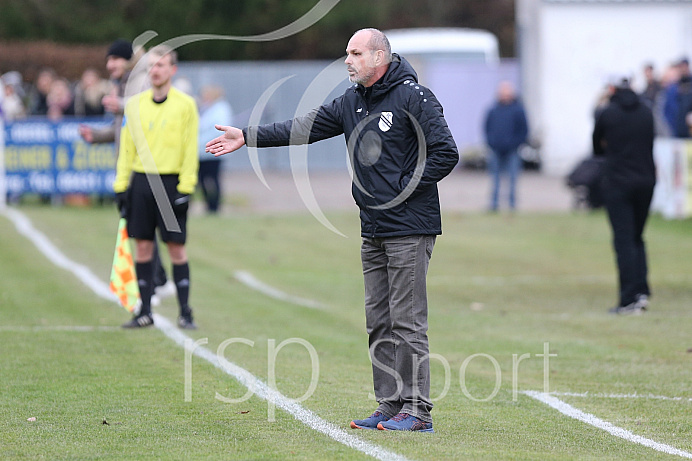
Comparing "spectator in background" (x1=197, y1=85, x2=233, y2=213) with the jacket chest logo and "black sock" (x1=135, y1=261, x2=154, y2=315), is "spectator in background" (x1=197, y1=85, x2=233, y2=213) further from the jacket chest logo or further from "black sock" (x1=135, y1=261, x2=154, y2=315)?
the jacket chest logo

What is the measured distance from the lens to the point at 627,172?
40.6 feet

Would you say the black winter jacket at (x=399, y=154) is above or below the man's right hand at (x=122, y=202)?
above

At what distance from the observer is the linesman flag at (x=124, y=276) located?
10852 millimetres

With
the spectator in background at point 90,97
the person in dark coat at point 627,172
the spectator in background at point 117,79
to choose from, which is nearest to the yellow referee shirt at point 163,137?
the spectator in background at point 117,79

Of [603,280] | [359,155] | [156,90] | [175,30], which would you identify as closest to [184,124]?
[156,90]

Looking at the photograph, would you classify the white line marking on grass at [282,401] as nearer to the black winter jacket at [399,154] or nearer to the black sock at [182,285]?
the black sock at [182,285]

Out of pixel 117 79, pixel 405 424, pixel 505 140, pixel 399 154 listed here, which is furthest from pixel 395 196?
pixel 505 140

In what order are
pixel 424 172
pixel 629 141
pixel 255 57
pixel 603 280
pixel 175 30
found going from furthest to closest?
pixel 255 57
pixel 175 30
pixel 603 280
pixel 629 141
pixel 424 172

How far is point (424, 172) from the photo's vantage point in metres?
6.73

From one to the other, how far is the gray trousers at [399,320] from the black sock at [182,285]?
3.90 metres

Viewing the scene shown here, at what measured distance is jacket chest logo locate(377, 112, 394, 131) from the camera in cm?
682

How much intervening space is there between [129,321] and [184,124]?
6.51ft

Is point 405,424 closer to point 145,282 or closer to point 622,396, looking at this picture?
point 622,396

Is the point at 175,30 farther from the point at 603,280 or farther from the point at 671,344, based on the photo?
the point at 671,344
